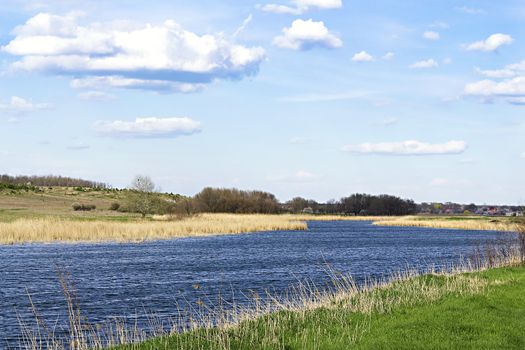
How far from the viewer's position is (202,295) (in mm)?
23625

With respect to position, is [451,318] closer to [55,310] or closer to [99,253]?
[55,310]

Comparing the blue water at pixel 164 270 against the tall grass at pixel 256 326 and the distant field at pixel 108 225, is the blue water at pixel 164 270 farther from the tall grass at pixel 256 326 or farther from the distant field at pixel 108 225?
the distant field at pixel 108 225

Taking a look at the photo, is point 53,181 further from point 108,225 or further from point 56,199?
point 108,225

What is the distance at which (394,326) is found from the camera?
1317cm

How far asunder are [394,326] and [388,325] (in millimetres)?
180

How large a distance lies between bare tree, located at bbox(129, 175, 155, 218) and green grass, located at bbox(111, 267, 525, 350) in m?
61.5

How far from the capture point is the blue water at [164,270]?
850 inches

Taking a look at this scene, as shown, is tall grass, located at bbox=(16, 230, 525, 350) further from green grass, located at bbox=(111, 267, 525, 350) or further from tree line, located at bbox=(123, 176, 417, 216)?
tree line, located at bbox=(123, 176, 417, 216)

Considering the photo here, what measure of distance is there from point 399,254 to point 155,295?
23.4m

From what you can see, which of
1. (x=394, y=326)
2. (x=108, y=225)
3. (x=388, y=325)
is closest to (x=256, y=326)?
(x=388, y=325)

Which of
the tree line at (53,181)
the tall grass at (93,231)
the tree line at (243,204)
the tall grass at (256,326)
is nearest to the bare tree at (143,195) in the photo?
the tree line at (243,204)

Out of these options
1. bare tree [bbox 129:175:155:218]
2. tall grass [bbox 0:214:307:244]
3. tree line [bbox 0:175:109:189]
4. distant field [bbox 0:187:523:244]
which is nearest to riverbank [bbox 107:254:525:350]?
distant field [bbox 0:187:523:244]

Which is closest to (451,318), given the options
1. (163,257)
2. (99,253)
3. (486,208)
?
(163,257)

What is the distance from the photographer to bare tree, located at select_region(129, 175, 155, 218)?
77.4m
